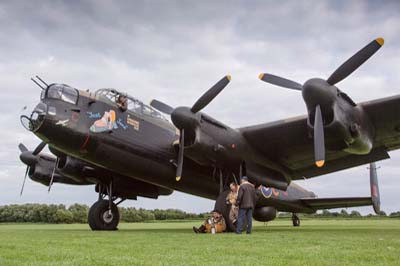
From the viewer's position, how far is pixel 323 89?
36.0ft

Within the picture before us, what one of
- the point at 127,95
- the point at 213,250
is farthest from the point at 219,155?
the point at 213,250

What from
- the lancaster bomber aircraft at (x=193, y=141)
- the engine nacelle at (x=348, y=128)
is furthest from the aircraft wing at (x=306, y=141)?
the engine nacelle at (x=348, y=128)

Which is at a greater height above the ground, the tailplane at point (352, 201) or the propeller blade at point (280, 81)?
the propeller blade at point (280, 81)

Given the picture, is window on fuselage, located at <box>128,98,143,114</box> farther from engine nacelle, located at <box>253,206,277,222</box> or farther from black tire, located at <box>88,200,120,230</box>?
engine nacelle, located at <box>253,206,277,222</box>

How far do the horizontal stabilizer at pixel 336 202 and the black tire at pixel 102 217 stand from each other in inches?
383

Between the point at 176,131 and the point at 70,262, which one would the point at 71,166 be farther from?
the point at 70,262

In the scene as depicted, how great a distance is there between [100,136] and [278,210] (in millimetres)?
10618

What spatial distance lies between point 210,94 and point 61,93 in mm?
4655

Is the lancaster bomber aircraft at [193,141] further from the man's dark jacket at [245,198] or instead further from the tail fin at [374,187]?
the tail fin at [374,187]

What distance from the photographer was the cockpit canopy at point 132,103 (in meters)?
13.4

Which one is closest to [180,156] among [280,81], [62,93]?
[280,81]

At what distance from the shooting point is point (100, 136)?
1284 cm

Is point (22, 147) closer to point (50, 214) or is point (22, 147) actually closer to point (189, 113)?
point (189, 113)

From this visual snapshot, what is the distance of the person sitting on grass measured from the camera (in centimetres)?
1223
